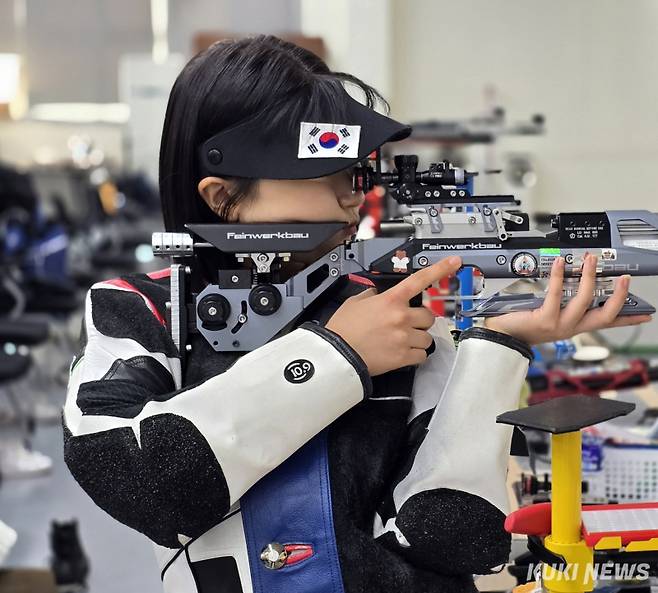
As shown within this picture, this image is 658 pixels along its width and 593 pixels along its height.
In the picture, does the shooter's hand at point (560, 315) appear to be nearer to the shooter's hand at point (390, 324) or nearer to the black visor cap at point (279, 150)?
the shooter's hand at point (390, 324)

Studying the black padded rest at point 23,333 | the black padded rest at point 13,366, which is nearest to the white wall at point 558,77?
the black padded rest at point 23,333

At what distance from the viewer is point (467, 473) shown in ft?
2.86

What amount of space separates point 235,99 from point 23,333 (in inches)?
121

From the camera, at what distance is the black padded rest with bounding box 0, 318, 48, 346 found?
12.4 ft

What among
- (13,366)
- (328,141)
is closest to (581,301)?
(328,141)

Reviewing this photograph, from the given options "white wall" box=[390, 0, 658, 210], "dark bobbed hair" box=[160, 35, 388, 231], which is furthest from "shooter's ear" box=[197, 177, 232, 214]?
"white wall" box=[390, 0, 658, 210]

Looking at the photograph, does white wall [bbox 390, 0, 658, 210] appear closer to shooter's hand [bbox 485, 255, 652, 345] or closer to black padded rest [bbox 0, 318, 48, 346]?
black padded rest [bbox 0, 318, 48, 346]

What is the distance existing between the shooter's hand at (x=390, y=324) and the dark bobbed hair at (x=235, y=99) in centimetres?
16

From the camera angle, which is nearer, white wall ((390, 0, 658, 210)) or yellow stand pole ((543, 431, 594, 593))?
yellow stand pole ((543, 431, 594, 593))

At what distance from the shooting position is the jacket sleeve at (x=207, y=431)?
82cm

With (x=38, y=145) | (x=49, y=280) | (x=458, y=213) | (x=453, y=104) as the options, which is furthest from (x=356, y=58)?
(x=38, y=145)

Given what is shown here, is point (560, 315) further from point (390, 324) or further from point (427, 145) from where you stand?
point (427, 145)

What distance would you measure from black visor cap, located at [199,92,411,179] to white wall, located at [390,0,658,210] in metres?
2.13

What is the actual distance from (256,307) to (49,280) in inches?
163
